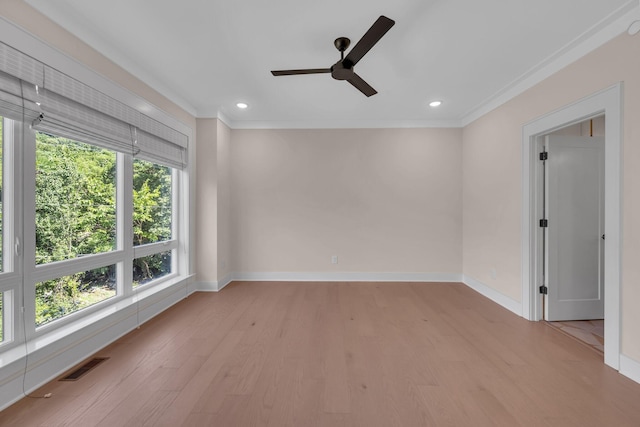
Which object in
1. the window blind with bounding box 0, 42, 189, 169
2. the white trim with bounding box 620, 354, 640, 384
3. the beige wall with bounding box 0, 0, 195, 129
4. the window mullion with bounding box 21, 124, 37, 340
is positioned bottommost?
the white trim with bounding box 620, 354, 640, 384

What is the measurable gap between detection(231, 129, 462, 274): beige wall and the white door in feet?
5.04

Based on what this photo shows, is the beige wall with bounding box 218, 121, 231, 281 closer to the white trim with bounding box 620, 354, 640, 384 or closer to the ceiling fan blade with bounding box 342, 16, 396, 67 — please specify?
the ceiling fan blade with bounding box 342, 16, 396, 67

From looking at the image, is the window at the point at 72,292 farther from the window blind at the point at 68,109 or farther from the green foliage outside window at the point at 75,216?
the window blind at the point at 68,109

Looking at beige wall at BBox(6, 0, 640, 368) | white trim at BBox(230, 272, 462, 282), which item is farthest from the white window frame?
white trim at BBox(230, 272, 462, 282)

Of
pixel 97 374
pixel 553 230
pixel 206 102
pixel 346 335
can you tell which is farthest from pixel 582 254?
pixel 206 102

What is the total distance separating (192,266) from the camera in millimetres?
3832

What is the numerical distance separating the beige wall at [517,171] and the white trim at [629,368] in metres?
0.04

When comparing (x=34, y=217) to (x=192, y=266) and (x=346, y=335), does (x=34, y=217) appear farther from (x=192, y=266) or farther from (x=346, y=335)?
(x=346, y=335)

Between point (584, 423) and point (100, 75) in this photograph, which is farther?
point (100, 75)

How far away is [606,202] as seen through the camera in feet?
6.91

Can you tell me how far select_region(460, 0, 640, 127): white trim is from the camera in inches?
75.7

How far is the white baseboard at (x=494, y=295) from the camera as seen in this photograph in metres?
3.11

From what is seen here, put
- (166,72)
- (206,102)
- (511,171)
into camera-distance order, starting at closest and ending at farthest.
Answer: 1. (166,72)
2. (511,171)
3. (206,102)

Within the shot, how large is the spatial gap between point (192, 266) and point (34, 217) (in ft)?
6.90
